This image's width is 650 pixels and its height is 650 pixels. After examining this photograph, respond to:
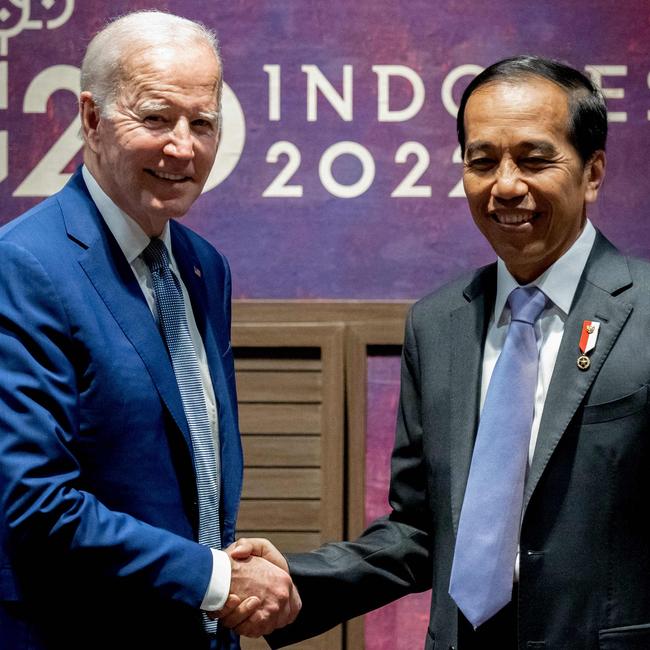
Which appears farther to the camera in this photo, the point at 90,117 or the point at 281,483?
the point at 281,483

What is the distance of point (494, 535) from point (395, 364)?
1.72 meters

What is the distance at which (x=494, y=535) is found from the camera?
237 cm

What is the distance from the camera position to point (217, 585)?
8.02 ft

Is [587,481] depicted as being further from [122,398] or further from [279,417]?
[279,417]

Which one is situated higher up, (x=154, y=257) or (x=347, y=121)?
(x=347, y=121)

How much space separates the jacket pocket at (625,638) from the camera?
2.32 m

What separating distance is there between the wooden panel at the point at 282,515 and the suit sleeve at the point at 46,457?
168cm

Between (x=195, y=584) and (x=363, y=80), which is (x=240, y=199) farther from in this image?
(x=195, y=584)

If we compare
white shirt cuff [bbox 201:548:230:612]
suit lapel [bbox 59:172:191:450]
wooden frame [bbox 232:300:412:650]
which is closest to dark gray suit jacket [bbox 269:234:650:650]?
white shirt cuff [bbox 201:548:230:612]

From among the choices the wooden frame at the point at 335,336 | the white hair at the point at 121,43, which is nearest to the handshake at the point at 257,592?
the white hair at the point at 121,43

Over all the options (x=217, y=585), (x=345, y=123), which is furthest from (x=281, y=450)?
(x=217, y=585)

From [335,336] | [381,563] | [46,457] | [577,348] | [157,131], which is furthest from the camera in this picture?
[335,336]

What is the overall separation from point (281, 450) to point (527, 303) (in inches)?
67.6

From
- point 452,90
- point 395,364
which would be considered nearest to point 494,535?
point 395,364
